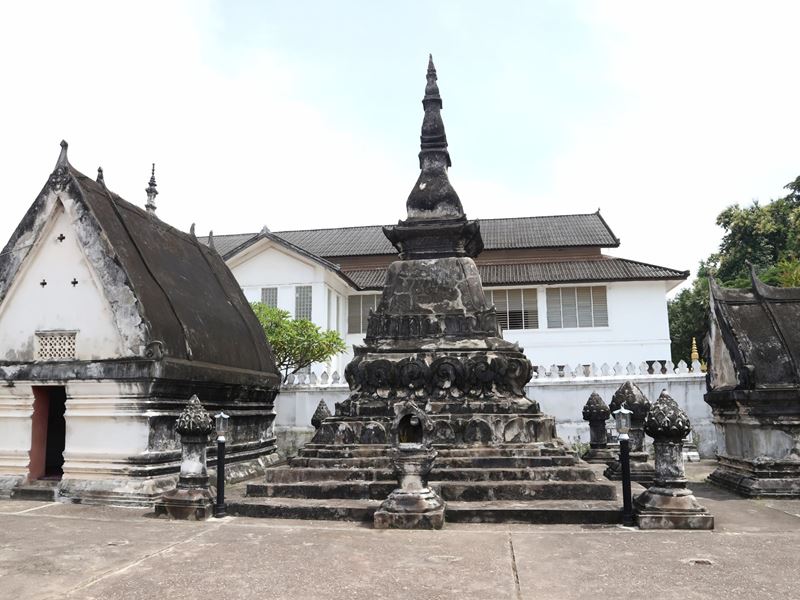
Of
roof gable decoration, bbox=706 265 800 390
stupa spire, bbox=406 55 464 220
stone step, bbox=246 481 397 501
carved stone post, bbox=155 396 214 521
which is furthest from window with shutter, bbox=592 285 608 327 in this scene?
carved stone post, bbox=155 396 214 521

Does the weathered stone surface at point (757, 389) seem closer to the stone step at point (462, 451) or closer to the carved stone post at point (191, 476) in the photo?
the stone step at point (462, 451)

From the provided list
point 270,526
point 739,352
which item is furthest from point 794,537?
point 270,526

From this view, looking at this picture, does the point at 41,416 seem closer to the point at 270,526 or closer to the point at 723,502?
the point at 270,526

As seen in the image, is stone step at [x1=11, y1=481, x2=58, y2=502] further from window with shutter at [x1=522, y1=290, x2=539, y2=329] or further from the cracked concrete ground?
window with shutter at [x1=522, y1=290, x2=539, y2=329]

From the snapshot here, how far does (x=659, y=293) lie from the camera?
2688cm

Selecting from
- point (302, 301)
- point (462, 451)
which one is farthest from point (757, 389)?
point (302, 301)

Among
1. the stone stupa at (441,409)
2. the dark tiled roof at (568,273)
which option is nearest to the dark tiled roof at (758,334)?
the stone stupa at (441,409)

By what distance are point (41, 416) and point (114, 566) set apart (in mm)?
5704

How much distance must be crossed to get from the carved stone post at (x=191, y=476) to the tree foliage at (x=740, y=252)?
3217 cm

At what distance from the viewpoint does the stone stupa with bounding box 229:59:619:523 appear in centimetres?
836

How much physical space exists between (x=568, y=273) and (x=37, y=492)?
70.7ft

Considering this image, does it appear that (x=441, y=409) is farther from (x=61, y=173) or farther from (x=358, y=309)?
(x=358, y=309)

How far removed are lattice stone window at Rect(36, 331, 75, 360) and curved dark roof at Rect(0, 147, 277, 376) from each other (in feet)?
4.05

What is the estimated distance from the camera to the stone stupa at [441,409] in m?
8.36
